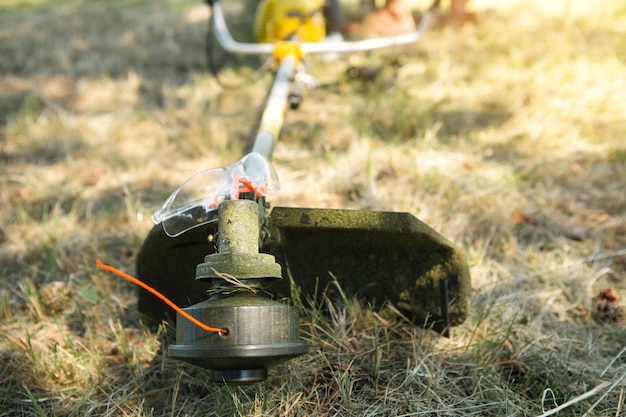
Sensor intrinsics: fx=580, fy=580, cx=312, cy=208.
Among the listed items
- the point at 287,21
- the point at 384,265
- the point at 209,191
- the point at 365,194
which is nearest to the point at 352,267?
the point at 384,265

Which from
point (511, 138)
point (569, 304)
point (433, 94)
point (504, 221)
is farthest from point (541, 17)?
point (569, 304)

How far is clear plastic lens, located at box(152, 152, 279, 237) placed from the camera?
4.96 feet

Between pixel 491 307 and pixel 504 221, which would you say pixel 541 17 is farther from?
pixel 491 307

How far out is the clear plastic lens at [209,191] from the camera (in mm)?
1511

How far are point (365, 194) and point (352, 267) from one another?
760 mm

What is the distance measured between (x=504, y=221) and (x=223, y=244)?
4.34 feet

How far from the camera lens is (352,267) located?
66.0 inches

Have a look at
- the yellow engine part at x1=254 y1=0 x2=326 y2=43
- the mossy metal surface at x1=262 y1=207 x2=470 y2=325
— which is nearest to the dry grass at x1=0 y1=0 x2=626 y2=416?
the mossy metal surface at x1=262 y1=207 x2=470 y2=325

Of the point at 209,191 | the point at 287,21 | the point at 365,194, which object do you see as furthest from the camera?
the point at 287,21

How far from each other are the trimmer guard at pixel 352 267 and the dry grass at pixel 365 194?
8 cm

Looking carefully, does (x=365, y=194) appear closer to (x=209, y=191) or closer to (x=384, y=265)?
(x=384, y=265)

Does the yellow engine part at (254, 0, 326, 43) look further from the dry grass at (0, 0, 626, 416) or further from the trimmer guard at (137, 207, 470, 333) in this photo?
the trimmer guard at (137, 207, 470, 333)

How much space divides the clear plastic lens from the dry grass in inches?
15.5

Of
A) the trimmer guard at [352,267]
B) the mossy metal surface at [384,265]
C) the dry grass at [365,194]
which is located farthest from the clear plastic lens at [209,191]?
the dry grass at [365,194]
